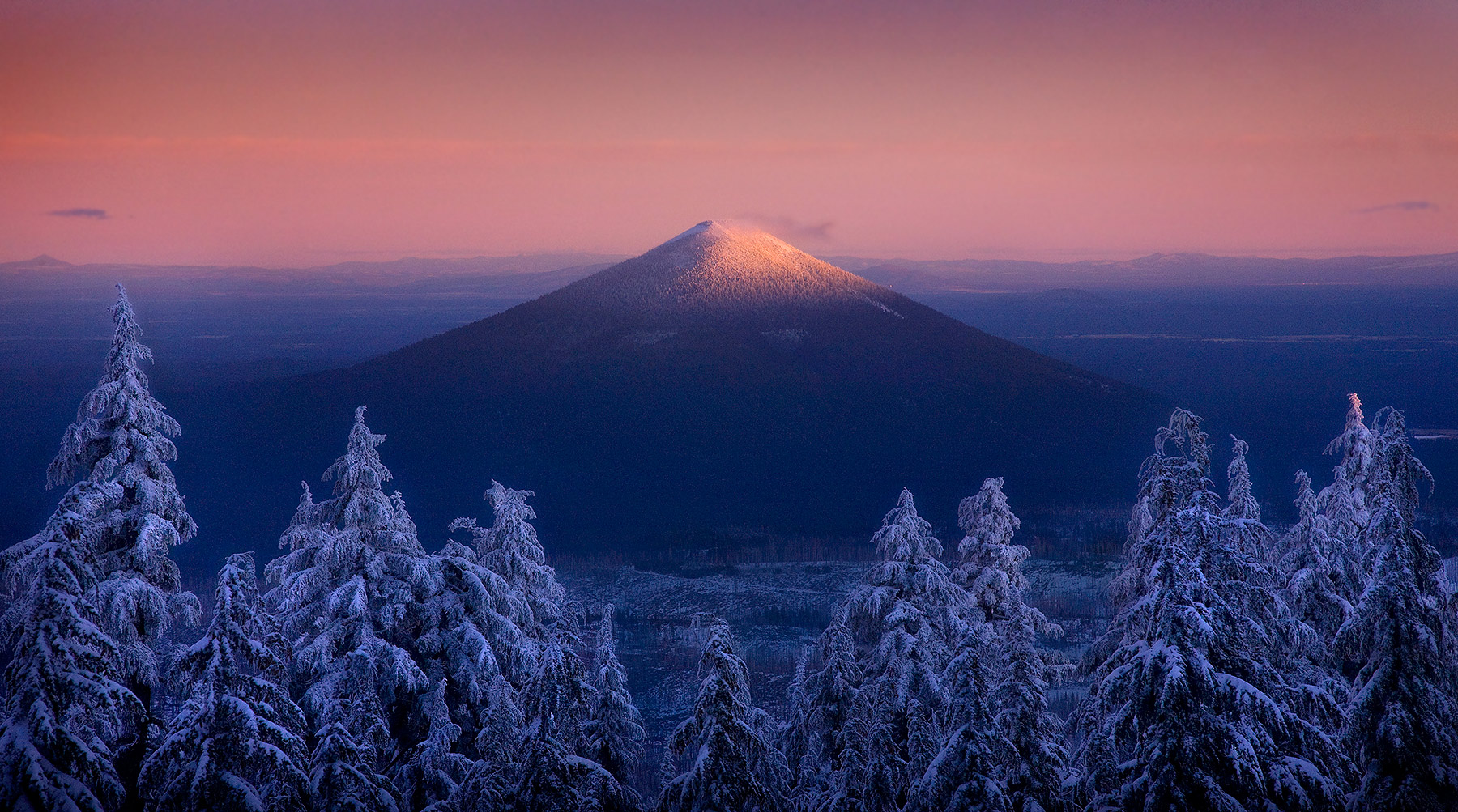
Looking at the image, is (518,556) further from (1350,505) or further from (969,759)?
(1350,505)

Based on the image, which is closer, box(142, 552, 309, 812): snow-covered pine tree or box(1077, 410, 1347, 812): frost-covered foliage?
box(142, 552, 309, 812): snow-covered pine tree

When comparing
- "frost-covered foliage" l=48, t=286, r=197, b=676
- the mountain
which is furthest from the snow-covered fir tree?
the mountain

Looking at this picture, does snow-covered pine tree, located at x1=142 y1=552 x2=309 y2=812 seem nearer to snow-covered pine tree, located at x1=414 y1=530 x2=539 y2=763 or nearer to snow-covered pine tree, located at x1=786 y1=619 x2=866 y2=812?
snow-covered pine tree, located at x1=414 y1=530 x2=539 y2=763

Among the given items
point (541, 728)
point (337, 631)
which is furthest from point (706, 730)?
point (337, 631)

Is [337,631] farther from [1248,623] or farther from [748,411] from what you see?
[748,411]

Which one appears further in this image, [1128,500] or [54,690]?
[1128,500]

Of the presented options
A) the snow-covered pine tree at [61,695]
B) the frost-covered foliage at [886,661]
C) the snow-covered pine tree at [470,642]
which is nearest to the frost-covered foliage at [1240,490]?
the frost-covered foliage at [886,661]
